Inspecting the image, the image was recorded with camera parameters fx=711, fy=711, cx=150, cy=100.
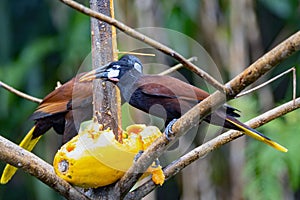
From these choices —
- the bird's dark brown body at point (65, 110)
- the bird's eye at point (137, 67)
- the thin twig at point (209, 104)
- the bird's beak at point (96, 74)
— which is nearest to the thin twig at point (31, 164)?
the thin twig at point (209, 104)

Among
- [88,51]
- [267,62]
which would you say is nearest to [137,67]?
[267,62]

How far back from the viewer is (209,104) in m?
1.32

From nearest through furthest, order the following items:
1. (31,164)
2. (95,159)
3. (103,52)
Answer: (31,164)
(95,159)
(103,52)

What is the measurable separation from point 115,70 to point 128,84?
0.24 feet

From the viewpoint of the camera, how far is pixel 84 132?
5.47ft

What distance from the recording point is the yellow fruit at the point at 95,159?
1.60 m

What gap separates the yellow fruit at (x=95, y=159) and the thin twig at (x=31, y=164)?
38 mm

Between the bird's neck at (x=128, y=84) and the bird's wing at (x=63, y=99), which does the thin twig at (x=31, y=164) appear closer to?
the bird's neck at (x=128, y=84)

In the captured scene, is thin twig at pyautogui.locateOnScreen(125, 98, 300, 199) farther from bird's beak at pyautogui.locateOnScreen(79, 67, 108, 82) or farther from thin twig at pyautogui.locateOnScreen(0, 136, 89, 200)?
bird's beak at pyautogui.locateOnScreen(79, 67, 108, 82)

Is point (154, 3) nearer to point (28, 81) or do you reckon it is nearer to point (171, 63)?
point (171, 63)

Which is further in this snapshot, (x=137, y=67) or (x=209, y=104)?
(x=137, y=67)

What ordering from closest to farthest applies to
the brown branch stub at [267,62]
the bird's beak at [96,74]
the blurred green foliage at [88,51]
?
the brown branch stub at [267,62] → the bird's beak at [96,74] → the blurred green foliage at [88,51]

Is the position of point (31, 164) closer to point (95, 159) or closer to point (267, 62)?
point (95, 159)

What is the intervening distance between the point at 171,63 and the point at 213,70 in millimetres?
433
